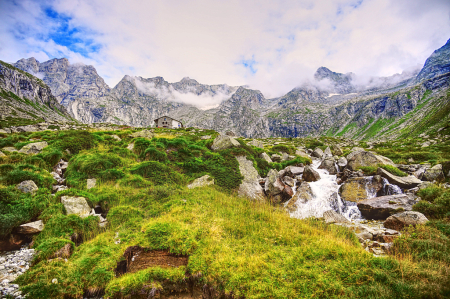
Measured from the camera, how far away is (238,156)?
19281 mm

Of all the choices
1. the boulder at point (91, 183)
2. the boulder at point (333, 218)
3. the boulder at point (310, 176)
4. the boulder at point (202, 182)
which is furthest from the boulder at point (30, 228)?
the boulder at point (310, 176)

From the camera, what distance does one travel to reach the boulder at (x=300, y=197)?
1436cm

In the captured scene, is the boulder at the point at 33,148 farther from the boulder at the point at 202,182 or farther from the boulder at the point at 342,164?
the boulder at the point at 342,164

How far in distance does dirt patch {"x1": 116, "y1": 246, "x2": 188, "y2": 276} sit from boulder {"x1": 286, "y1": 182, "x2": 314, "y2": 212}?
10.1m

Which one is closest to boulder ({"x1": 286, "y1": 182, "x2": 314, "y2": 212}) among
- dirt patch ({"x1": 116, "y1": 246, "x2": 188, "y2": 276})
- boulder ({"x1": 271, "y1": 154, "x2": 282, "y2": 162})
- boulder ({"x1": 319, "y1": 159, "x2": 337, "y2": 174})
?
boulder ({"x1": 319, "y1": 159, "x2": 337, "y2": 174})

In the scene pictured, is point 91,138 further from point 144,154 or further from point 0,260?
point 0,260

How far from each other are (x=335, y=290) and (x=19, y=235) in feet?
37.8

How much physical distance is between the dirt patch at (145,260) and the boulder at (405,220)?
37.5 feet

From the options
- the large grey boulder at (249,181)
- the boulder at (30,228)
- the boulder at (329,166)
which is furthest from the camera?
the boulder at (329,166)

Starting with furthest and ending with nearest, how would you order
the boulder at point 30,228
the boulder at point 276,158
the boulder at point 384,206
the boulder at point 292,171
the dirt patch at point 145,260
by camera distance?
the boulder at point 276,158 < the boulder at point 292,171 < the boulder at point 384,206 < the boulder at point 30,228 < the dirt patch at point 145,260

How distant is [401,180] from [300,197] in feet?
28.6

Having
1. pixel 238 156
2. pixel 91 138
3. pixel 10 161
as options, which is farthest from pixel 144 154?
pixel 238 156

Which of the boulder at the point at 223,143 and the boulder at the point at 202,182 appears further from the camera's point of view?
the boulder at the point at 223,143

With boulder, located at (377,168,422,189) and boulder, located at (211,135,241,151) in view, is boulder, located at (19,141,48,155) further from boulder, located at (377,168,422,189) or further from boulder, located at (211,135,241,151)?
boulder, located at (377,168,422,189)
